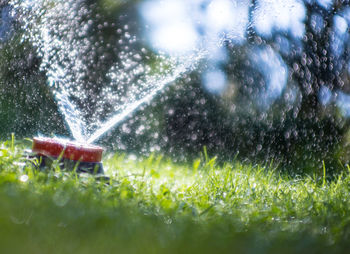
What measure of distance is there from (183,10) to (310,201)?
3639mm

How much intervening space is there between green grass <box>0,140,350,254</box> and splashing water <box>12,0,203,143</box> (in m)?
2.94

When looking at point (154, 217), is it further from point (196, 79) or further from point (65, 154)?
point (196, 79)

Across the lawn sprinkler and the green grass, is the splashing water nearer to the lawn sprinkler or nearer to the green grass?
the lawn sprinkler

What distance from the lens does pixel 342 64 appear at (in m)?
4.95

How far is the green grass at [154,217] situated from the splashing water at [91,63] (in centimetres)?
294

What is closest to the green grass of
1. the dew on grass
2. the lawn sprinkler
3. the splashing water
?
the lawn sprinkler

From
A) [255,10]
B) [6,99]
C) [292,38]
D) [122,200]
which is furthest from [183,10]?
[122,200]

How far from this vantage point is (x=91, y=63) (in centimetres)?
523

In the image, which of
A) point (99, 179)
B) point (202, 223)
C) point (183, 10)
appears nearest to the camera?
point (202, 223)

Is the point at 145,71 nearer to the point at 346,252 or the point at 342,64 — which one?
the point at 342,64

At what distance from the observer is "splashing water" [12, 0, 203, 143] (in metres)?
4.88

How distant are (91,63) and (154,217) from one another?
413 cm

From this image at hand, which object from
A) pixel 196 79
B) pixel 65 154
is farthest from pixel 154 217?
pixel 196 79

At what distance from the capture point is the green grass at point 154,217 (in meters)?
1.01
